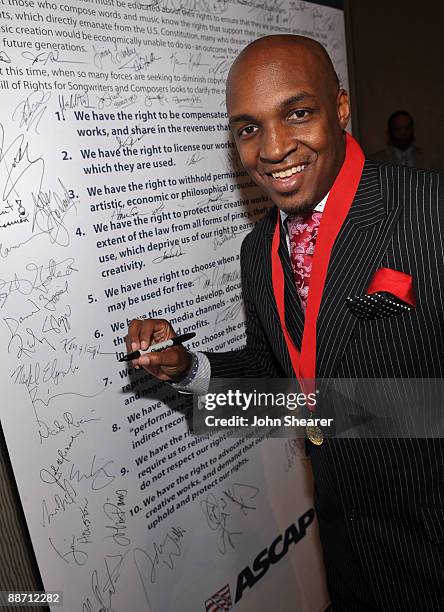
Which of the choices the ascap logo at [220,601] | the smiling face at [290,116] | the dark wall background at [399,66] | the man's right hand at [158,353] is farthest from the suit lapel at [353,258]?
the dark wall background at [399,66]

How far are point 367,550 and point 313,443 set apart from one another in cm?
30

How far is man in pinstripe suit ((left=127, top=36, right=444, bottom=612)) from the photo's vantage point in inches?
50.5

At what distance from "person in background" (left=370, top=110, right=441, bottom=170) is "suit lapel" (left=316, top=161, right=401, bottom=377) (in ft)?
15.1

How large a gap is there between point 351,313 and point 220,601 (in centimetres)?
123

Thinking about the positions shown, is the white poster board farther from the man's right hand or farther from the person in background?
the person in background

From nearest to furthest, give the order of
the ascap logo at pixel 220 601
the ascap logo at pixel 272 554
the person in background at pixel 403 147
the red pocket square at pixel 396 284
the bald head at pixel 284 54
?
the red pocket square at pixel 396 284 → the bald head at pixel 284 54 → the ascap logo at pixel 220 601 → the ascap logo at pixel 272 554 → the person in background at pixel 403 147

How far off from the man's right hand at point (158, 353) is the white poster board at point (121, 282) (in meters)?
0.11

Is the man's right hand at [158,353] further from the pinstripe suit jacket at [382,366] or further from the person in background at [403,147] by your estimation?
the person in background at [403,147]

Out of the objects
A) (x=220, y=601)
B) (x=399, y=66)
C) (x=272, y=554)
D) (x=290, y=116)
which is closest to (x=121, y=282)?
(x=290, y=116)

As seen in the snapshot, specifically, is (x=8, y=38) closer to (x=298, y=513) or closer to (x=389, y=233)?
(x=389, y=233)

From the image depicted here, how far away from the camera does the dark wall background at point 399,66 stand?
5.72 m
